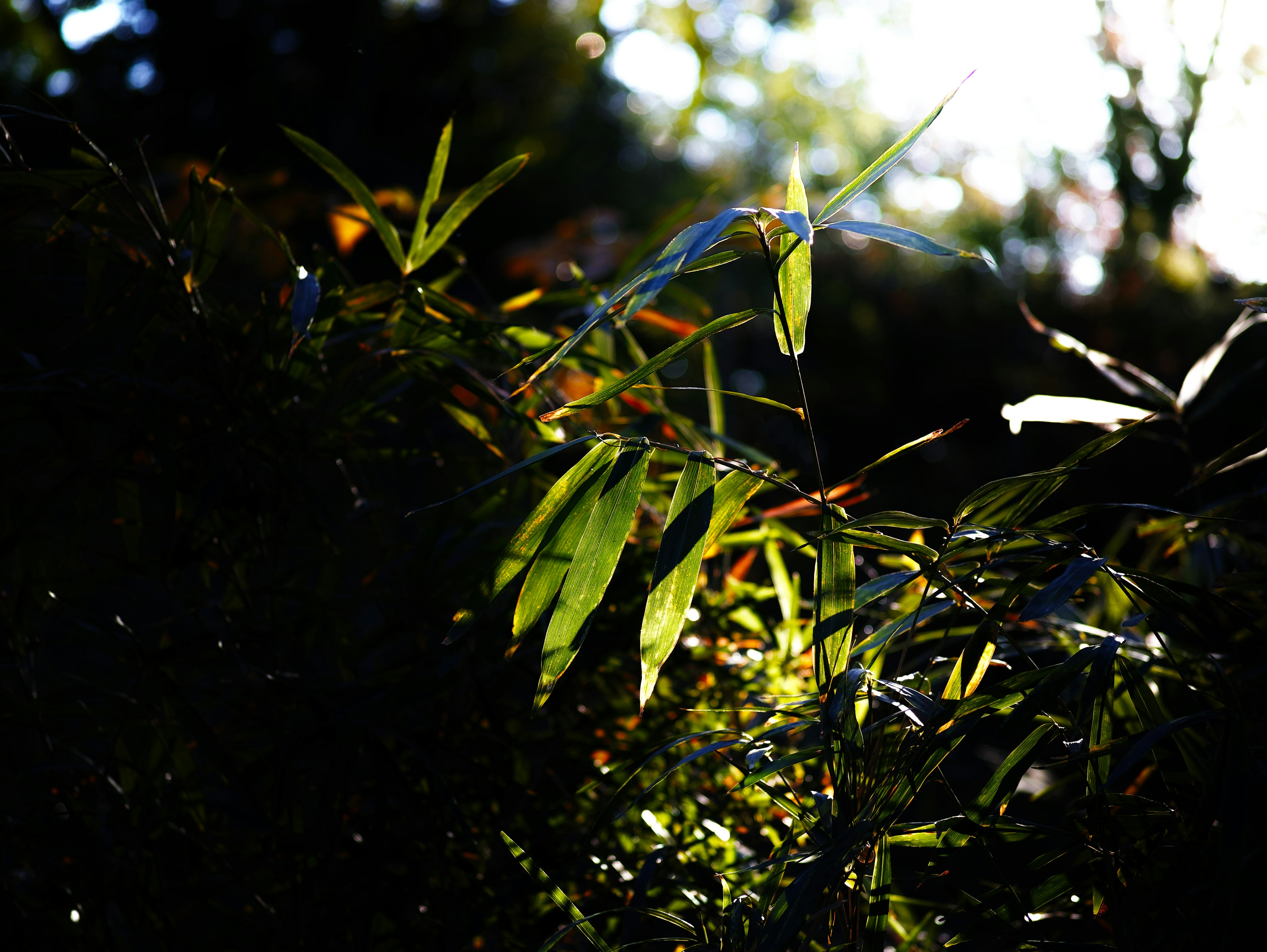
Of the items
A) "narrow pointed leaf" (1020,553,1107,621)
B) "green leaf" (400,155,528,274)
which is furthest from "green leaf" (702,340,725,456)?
"narrow pointed leaf" (1020,553,1107,621)

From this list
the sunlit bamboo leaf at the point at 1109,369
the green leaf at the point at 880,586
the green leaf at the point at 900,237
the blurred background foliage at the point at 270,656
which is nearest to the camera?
the green leaf at the point at 900,237

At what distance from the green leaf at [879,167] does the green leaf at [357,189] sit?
428 mm

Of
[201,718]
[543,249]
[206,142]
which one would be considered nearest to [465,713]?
[201,718]

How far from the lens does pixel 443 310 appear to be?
809 mm

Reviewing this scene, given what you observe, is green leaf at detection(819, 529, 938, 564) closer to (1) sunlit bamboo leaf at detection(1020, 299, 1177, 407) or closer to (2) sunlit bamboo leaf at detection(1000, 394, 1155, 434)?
(2) sunlit bamboo leaf at detection(1000, 394, 1155, 434)

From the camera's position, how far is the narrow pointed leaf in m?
0.48

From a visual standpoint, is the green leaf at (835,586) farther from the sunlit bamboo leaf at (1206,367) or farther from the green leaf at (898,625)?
the sunlit bamboo leaf at (1206,367)

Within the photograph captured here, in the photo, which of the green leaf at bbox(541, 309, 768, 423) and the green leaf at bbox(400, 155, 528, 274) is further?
the green leaf at bbox(400, 155, 528, 274)

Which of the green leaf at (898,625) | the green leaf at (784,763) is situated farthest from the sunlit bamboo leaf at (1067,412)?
the green leaf at (784,763)

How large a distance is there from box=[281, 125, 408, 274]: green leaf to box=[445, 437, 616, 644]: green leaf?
0.35 meters

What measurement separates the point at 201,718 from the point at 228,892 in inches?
17.0

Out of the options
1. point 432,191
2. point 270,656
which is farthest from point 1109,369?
point 270,656

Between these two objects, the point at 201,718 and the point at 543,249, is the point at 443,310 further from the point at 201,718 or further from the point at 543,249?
the point at 543,249

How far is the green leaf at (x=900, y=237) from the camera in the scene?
18.2 inches
